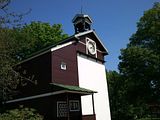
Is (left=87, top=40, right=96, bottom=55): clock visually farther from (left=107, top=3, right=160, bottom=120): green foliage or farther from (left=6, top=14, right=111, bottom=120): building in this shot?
(left=107, top=3, right=160, bottom=120): green foliage

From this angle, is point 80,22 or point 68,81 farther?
point 80,22

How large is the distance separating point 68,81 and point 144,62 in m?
15.2

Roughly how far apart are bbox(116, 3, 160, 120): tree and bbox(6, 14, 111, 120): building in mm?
7412

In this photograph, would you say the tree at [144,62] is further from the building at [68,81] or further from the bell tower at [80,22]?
the bell tower at [80,22]

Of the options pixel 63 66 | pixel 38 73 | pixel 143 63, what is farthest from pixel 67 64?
pixel 143 63

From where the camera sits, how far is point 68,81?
2558 centimetres

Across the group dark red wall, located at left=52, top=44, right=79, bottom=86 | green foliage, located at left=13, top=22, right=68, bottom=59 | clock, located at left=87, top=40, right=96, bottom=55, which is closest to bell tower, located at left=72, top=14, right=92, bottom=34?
clock, located at left=87, top=40, right=96, bottom=55

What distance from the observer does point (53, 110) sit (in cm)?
2288

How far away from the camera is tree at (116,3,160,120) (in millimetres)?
36625

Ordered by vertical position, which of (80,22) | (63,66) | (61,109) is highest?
(80,22)

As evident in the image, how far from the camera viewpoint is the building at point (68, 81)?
2328 centimetres

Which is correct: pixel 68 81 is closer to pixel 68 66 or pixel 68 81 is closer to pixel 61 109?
pixel 68 66

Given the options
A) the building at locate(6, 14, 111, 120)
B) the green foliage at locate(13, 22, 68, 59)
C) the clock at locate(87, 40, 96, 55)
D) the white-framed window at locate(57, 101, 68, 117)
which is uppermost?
the green foliage at locate(13, 22, 68, 59)

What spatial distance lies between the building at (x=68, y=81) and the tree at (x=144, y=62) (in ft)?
24.3
